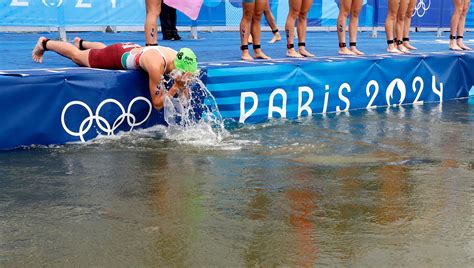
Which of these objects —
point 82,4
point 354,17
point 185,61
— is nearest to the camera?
point 185,61

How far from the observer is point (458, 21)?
10125mm

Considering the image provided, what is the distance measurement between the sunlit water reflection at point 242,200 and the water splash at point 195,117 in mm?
80

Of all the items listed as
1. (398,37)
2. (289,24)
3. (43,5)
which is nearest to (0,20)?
(43,5)

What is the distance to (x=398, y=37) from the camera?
965 centimetres

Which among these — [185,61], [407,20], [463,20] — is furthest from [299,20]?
[463,20]

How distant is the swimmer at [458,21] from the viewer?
992 centimetres

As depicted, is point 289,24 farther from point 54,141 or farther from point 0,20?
point 0,20

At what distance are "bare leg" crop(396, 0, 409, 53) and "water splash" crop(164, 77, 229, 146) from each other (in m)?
4.02

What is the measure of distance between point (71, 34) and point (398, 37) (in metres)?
7.07

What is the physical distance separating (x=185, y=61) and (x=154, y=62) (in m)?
0.35

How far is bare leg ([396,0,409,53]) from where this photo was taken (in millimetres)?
9133

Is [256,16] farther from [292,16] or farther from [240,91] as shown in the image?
[240,91]

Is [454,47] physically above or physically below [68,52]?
below

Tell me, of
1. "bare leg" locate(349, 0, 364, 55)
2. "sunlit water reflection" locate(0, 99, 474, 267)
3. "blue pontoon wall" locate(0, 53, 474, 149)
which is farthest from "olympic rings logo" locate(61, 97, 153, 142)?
"bare leg" locate(349, 0, 364, 55)
